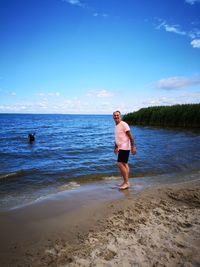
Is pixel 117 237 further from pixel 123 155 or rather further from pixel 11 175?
pixel 11 175

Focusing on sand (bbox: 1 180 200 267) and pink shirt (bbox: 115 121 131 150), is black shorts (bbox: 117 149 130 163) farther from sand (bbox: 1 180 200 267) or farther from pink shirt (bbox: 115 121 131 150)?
sand (bbox: 1 180 200 267)

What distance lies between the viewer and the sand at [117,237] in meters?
2.79

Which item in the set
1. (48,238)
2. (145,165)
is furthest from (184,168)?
(48,238)

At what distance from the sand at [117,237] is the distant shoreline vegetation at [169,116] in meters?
24.9

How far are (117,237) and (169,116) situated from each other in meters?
30.0

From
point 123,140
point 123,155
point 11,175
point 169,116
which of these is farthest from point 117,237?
point 169,116

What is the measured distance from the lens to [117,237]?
11.0 feet

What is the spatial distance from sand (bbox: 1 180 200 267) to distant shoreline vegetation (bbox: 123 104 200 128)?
24.9 m

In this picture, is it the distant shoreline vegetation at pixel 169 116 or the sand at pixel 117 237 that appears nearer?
the sand at pixel 117 237

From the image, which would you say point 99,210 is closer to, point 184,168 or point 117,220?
point 117,220

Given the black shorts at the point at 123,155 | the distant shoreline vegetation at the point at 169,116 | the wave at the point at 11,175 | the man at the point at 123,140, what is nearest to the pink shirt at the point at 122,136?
the man at the point at 123,140

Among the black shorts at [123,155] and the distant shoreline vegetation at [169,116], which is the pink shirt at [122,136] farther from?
the distant shoreline vegetation at [169,116]

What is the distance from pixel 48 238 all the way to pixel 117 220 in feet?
4.32

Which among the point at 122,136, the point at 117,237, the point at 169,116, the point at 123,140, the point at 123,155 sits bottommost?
the point at 117,237
